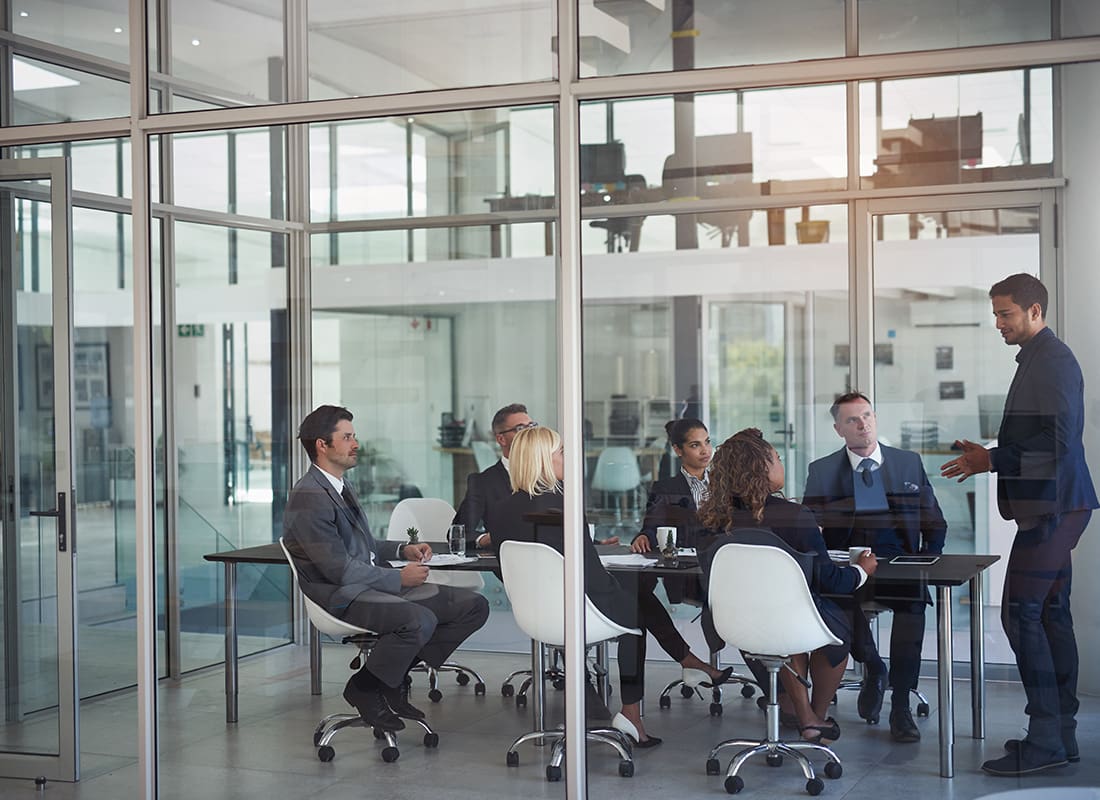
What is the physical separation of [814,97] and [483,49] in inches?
46.4

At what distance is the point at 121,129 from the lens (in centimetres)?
475

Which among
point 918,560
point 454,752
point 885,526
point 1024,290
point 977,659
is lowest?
point 454,752

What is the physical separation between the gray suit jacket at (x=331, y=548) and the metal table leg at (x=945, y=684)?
198 centimetres

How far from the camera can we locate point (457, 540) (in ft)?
14.5

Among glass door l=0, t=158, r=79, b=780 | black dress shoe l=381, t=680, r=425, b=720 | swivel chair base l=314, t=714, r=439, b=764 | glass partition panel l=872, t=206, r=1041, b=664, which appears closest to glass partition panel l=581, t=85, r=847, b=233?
glass partition panel l=872, t=206, r=1041, b=664

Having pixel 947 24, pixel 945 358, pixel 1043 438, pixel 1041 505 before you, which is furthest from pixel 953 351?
pixel 947 24

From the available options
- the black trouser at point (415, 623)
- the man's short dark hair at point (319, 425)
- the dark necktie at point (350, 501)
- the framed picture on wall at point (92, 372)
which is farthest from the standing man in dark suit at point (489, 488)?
the framed picture on wall at point (92, 372)

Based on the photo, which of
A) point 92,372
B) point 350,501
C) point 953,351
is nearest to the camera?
point 953,351

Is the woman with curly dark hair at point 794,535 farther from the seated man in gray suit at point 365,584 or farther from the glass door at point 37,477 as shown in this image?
the glass door at point 37,477

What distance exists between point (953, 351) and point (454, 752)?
230cm

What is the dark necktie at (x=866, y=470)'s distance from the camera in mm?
4363

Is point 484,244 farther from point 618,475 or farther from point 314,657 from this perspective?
point 314,657

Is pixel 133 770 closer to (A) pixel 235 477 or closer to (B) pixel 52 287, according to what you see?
(A) pixel 235 477

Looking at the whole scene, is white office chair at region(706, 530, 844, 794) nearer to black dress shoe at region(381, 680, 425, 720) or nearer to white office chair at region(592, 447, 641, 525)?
white office chair at region(592, 447, 641, 525)
